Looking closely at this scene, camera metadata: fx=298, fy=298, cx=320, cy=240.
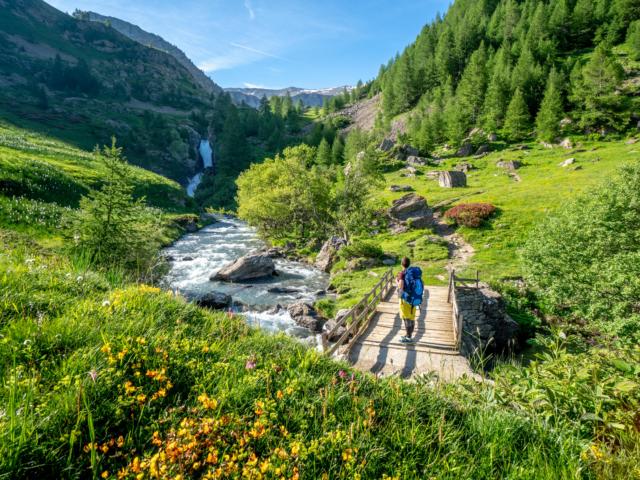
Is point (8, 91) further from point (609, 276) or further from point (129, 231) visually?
point (609, 276)

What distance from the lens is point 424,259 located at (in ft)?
93.9

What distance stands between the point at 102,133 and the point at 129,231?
121 meters

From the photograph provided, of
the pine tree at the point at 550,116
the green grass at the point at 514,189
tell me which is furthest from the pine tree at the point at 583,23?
the green grass at the point at 514,189

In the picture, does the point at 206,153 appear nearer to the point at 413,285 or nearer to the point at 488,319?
the point at 488,319

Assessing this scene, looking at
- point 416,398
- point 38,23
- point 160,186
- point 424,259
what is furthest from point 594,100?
point 38,23

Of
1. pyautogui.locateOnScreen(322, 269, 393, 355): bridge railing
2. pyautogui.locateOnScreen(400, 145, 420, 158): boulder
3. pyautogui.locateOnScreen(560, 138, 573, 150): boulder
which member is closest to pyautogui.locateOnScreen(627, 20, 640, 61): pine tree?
pyautogui.locateOnScreen(560, 138, 573, 150): boulder

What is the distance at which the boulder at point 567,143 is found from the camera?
56000 mm

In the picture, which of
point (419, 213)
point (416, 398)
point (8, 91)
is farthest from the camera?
point (8, 91)

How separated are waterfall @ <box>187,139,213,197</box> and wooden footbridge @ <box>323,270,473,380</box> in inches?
3932

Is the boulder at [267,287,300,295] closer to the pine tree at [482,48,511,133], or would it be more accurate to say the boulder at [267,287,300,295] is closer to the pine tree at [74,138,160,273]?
the pine tree at [74,138,160,273]

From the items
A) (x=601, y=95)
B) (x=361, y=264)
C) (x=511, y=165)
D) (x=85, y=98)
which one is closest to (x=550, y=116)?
(x=601, y=95)

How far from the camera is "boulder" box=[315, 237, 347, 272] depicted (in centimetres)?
3250

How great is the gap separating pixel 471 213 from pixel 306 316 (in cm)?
2375

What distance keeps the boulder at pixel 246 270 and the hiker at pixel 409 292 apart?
19.9 m
